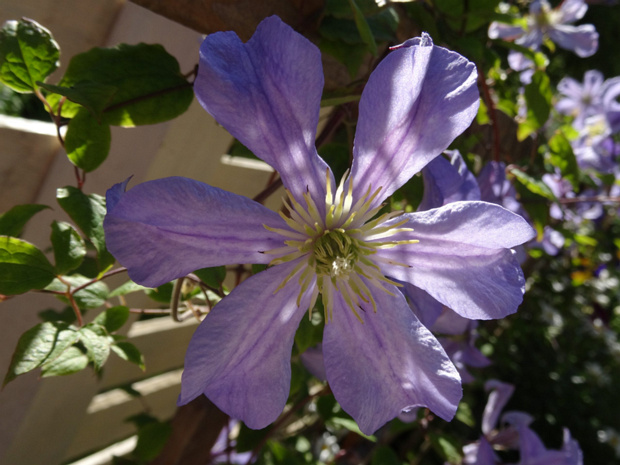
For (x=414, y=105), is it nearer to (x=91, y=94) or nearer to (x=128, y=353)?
(x=91, y=94)

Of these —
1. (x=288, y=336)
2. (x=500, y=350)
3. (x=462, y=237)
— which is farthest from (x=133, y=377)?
(x=500, y=350)

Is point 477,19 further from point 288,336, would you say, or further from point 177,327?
point 177,327

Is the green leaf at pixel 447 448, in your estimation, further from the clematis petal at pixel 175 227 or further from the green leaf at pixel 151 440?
the clematis petal at pixel 175 227

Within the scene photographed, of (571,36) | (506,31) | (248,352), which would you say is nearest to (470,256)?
(248,352)

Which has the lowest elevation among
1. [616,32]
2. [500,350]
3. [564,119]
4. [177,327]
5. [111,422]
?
[500,350]

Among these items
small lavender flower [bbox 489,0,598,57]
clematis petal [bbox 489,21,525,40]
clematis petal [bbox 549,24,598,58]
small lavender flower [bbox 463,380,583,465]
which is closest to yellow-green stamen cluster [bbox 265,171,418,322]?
small lavender flower [bbox 463,380,583,465]

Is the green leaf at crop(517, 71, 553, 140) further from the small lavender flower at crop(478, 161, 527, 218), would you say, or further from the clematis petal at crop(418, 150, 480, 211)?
the clematis petal at crop(418, 150, 480, 211)
